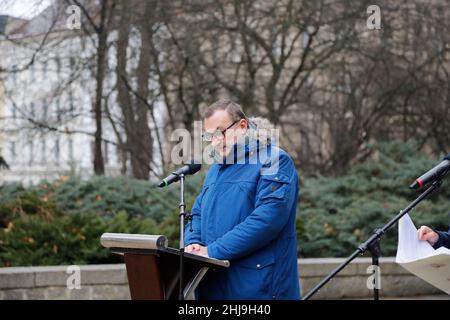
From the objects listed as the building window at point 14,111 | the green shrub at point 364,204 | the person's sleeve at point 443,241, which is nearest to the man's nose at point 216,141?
the person's sleeve at point 443,241

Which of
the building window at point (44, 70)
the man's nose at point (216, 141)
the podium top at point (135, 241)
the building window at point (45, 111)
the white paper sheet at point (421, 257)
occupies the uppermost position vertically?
the building window at point (44, 70)

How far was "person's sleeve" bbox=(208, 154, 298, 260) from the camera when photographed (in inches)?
171

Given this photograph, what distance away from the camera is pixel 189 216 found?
185 inches

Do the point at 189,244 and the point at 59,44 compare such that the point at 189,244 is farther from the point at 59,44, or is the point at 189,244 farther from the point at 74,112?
the point at 74,112

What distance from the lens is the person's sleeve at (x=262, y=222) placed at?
434cm

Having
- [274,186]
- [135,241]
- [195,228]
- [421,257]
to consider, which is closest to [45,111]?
[195,228]

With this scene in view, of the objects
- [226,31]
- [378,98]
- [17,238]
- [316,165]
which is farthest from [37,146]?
[17,238]

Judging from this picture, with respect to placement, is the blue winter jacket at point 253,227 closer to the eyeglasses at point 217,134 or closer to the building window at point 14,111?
the eyeglasses at point 217,134

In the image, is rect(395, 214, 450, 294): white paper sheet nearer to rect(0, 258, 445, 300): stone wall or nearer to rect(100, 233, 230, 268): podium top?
rect(100, 233, 230, 268): podium top

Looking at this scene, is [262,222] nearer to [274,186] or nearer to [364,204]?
[274,186]

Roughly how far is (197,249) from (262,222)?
0.45m

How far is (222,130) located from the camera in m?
4.59

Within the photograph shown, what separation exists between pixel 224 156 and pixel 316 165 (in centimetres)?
1519

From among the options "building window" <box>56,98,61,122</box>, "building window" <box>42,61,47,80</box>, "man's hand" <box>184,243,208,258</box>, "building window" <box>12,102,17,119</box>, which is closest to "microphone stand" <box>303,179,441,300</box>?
"man's hand" <box>184,243,208,258</box>
